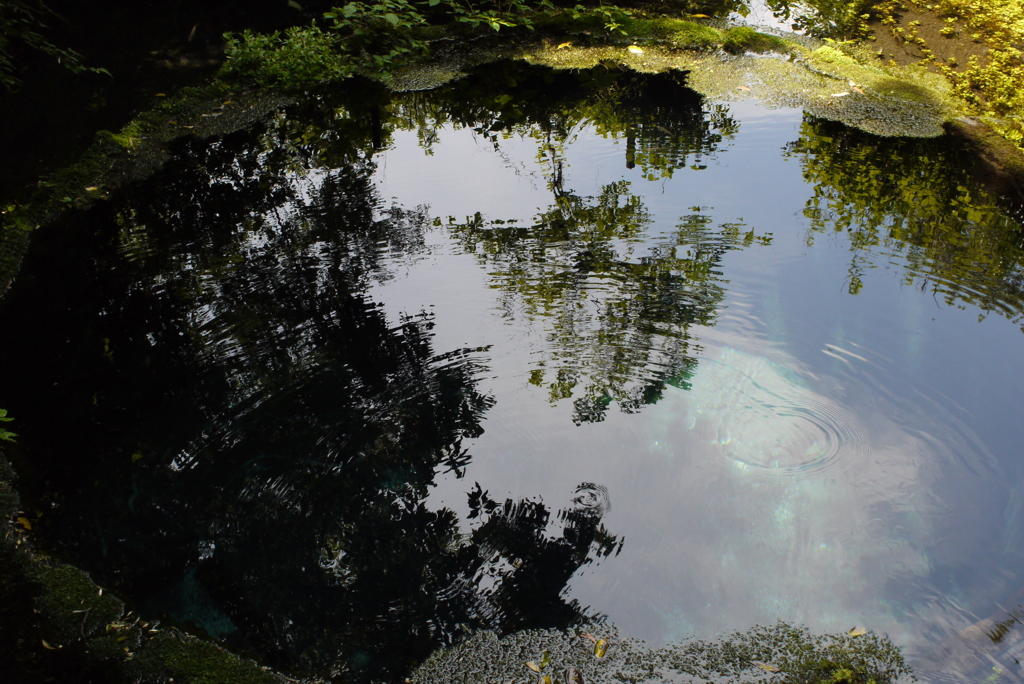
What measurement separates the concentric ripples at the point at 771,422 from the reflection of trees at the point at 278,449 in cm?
75

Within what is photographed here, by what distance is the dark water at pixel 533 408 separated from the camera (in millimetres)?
2254

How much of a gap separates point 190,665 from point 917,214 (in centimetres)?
445

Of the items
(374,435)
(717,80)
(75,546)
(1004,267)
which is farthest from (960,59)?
(75,546)

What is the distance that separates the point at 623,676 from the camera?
6.58ft

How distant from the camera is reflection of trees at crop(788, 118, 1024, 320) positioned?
3.51m

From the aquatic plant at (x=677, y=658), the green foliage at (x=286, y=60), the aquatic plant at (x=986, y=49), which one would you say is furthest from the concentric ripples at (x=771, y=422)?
the green foliage at (x=286, y=60)

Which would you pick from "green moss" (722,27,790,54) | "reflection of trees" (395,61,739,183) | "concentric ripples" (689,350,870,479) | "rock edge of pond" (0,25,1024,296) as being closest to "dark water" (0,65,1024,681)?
"concentric ripples" (689,350,870,479)

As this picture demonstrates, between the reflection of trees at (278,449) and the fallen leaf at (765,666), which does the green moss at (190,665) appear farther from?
the fallen leaf at (765,666)

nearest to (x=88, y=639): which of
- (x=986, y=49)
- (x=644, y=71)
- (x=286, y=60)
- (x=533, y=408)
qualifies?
(x=533, y=408)

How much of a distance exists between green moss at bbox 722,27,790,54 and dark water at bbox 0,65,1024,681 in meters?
2.19

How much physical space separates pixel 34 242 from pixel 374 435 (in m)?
2.93

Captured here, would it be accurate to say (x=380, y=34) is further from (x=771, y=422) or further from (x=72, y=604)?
Result: (x=72, y=604)

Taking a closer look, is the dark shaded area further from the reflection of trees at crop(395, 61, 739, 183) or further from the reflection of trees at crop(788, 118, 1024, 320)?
the reflection of trees at crop(788, 118, 1024, 320)

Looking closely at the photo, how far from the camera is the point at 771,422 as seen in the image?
285 cm
